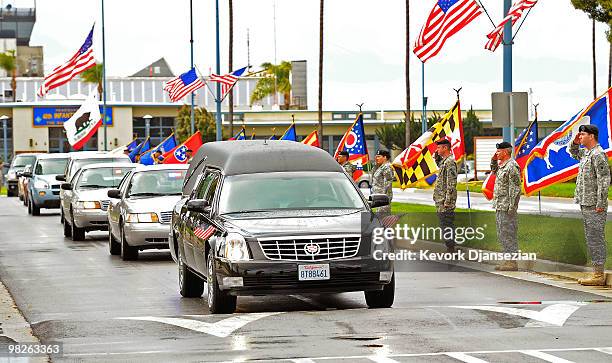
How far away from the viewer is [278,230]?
1346 cm

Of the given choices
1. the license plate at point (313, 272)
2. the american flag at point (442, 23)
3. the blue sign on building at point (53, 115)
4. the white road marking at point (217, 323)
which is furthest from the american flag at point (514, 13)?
the blue sign on building at point (53, 115)

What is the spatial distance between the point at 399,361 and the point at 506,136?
1375 centimetres

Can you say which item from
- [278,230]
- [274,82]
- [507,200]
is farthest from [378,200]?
[274,82]

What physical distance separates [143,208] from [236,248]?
888cm

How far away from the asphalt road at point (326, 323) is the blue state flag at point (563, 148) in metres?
2.73

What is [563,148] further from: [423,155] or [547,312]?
[423,155]

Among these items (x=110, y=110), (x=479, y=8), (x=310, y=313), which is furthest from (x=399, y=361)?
(x=110, y=110)

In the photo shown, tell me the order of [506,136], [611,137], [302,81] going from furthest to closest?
[302,81] → [506,136] → [611,137]

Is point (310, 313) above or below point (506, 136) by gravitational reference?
below

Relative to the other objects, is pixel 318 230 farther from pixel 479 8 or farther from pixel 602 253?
pixel 479 8

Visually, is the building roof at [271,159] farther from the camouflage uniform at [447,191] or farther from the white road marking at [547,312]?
the camouflage uniform at [447,191]

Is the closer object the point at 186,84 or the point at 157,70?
the point at 186,84

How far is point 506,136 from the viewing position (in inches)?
917

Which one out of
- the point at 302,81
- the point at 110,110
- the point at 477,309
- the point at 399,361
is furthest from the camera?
the point at 302,81
